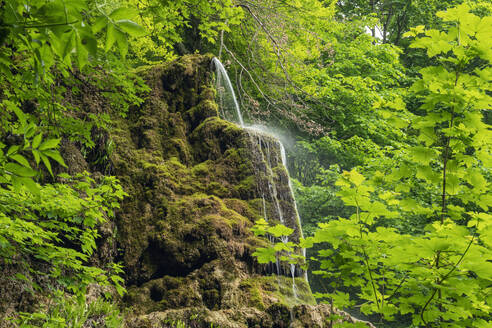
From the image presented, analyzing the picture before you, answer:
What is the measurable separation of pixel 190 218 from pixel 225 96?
4140 mm

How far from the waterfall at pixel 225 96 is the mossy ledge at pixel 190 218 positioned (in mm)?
798

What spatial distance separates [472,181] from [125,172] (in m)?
5.20

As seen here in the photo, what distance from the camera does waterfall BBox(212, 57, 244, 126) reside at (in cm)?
828

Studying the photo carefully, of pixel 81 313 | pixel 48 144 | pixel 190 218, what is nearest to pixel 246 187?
pixel 190 218

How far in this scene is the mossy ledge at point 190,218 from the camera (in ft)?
15.3

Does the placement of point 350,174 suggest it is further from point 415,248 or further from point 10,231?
point 10,231

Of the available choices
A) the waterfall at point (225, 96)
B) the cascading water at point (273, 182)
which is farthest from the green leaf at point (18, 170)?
the waterfall at point (225, 96)

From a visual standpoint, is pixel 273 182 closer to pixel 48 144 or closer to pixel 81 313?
pixel 81 313

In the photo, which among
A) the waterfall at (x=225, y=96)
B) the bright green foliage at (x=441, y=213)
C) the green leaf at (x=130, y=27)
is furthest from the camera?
the waterfall at (x=225, y=96)

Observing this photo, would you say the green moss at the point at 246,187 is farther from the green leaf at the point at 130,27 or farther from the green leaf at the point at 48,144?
the green leaf at the point at 130,27

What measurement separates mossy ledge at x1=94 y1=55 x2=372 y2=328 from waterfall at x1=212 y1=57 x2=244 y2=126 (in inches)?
31.4

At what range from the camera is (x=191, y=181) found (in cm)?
616

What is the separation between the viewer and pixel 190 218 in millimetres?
5410

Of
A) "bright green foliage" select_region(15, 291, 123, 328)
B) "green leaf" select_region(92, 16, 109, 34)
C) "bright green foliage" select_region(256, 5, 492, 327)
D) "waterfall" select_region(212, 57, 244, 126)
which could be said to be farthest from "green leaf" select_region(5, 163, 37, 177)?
"waterfall" select_region(212, 57, 244, 126)
